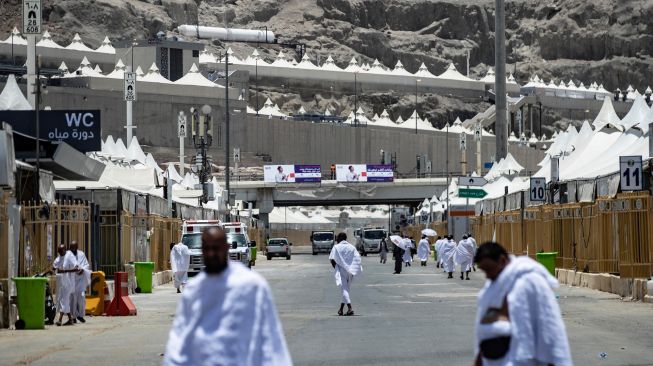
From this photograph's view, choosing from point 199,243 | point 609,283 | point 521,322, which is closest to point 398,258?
point 199,243

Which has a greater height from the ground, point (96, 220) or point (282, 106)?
point (282, 106)

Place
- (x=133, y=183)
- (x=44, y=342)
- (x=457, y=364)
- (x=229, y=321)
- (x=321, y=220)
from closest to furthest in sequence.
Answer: (x=229, y=321), (x=457, y=364), (x=44, y=342), (x=133, y=183), (x=321, y=220)

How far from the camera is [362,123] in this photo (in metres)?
148

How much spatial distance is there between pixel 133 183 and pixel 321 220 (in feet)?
263

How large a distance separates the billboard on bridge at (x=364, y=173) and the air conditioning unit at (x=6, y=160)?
3230 inches

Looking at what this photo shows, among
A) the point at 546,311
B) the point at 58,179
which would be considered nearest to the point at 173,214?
the point at 58,179

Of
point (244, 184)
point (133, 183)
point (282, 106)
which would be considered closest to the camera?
point (133, 183)

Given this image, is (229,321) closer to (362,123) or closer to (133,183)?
(133,183)

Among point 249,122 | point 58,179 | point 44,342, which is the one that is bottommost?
point 44,342

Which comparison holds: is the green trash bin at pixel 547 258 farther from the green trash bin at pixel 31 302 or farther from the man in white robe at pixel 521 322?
the man in white robe at pixel 521 322

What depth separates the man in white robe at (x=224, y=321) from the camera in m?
8.66

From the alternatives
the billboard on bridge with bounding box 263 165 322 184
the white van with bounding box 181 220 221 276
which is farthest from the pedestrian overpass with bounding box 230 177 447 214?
the white van with bounding box 181 220 221 276

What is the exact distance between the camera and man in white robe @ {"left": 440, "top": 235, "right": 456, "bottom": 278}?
47.2 metres

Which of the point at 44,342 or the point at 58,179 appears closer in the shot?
the point at 44,342
